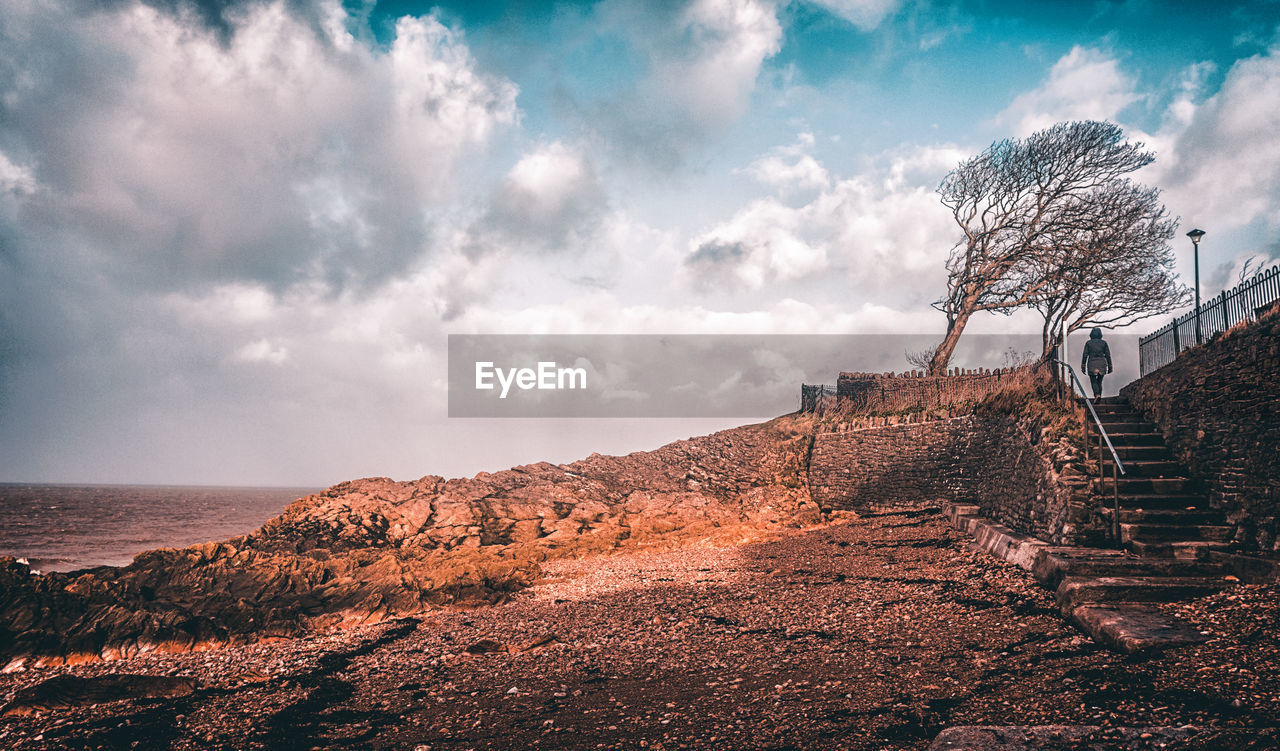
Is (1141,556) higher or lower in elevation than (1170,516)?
lower

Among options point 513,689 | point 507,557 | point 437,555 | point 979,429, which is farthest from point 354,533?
point 979,429

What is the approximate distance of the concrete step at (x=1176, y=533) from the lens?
8.48 m

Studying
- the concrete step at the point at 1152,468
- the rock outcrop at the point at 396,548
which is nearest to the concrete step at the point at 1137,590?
the concrete step at the point at 1152,468

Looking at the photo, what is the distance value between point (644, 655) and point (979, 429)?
12.8 meters

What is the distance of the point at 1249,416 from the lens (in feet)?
27.9

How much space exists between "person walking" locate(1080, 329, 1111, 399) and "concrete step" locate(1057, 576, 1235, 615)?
32.3 ft

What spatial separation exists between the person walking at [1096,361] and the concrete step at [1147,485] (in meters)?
6.94

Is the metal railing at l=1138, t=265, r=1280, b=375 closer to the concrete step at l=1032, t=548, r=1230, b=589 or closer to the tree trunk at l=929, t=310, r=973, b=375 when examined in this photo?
the concrete step at l=1032, t=548, r=1230, b=589

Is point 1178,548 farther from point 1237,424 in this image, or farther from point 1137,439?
point 1137,439

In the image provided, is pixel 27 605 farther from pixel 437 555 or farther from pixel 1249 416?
pixel 1249 416

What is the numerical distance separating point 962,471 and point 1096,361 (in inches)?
173

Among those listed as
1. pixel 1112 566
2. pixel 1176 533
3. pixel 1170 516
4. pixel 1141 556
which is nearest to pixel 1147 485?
pixel 1170 516

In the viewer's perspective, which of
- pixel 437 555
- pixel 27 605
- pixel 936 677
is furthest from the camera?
pixel 437 555

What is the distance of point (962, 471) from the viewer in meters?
17.6
